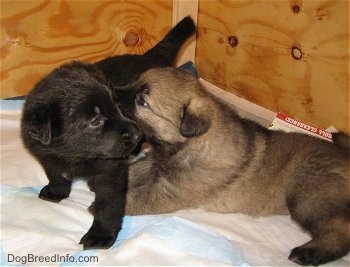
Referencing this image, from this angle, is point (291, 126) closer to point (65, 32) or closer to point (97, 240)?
point (97, 240)

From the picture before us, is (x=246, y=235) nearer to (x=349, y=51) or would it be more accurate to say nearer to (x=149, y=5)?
(x=349, y=51)

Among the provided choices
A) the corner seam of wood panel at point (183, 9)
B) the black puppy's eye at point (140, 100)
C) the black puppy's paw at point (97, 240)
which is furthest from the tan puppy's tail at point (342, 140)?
the corner seam of wood panel at point (183, 9)

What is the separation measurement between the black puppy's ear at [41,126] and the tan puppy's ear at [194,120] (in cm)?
72

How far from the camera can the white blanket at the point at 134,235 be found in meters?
2.36

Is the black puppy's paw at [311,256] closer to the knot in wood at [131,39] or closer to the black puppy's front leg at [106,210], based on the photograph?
the black puppy's front leg at [106,210]

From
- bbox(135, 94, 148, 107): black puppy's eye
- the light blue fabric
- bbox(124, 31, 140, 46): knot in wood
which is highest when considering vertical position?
bbox(135, 94, 148, 107): black puppy's eye

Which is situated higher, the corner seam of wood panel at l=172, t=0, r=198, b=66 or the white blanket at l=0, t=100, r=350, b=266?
the corner seam of wood panel at l=172, t=0, r=198, b=66

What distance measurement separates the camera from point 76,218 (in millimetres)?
2648

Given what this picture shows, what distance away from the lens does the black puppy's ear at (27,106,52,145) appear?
221 cm

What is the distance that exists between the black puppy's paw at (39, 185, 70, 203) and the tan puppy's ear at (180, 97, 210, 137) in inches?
35.9

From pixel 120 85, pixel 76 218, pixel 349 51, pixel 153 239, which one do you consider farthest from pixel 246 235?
pixel 349 51

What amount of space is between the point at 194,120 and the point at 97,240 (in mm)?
851

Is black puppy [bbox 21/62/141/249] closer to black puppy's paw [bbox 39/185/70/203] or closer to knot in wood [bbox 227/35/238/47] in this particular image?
black puppy's paw [bbox 39/185/70/203]

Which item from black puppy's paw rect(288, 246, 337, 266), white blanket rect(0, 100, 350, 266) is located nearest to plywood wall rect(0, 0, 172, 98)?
white blanket rect(0, 100, 350, 266)
